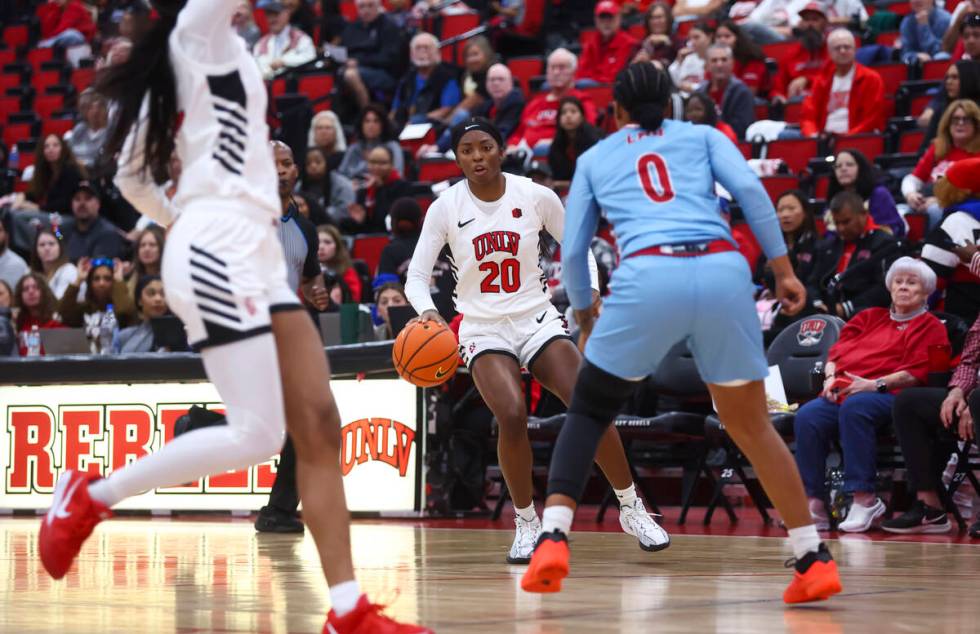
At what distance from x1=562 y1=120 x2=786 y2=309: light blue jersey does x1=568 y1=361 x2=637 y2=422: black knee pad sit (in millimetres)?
415

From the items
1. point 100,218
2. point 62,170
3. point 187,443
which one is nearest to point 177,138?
point 187,443

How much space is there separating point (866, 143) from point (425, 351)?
655cm

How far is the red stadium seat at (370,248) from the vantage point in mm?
13719

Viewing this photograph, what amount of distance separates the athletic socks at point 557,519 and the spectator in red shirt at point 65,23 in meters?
18.9

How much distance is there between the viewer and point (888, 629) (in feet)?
13.9

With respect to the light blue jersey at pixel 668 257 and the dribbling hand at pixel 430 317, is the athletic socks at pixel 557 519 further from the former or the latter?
the dribbling hand at pixel 430 317

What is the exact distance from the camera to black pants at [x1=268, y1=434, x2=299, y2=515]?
345 inches

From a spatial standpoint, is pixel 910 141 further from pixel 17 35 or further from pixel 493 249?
pixel 17 35

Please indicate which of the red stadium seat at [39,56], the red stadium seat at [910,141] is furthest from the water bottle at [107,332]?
the red stadium seat at [39,56]

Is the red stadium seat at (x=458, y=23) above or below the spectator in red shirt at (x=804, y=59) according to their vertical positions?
below

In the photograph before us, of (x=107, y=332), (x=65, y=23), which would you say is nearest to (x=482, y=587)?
(x=107, y=332)

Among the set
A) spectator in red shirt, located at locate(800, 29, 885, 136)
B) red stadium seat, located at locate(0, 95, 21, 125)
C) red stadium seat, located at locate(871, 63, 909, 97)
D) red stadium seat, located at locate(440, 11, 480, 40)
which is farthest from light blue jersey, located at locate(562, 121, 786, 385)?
red stadium seat, located at locate(0, 95, 21, 125)

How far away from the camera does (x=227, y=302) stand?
3881 mm

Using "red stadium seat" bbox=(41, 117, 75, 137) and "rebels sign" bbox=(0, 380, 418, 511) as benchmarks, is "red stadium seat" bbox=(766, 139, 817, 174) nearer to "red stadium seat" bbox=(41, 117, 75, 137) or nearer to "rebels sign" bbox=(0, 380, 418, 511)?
"rebels sign" bbox=(0, 380, 418, 511)
